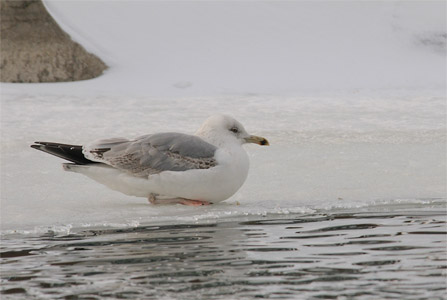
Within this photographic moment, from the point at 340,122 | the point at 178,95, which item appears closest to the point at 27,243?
the point at 340,122

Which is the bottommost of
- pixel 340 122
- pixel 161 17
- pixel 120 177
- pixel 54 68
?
pixel 120 177

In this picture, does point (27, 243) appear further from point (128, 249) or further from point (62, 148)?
point (62, 148)

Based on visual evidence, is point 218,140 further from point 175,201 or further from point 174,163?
point 175,201

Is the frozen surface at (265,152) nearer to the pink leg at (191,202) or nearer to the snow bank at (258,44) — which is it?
the pink leg at (191,202)

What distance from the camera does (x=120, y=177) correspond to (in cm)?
656

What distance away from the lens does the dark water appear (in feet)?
13.8

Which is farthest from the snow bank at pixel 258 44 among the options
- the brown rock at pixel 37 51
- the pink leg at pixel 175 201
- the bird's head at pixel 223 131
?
the pink leg at pixel 175 201

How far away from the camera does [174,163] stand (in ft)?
21.2

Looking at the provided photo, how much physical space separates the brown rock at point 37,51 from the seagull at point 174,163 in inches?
258

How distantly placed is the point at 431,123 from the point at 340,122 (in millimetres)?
981

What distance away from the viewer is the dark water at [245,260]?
422 cm

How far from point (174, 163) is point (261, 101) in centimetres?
517

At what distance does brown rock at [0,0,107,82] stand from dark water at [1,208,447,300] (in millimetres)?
7723

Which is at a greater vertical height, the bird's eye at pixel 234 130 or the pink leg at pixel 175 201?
the bird's eye at pixel 234 130
